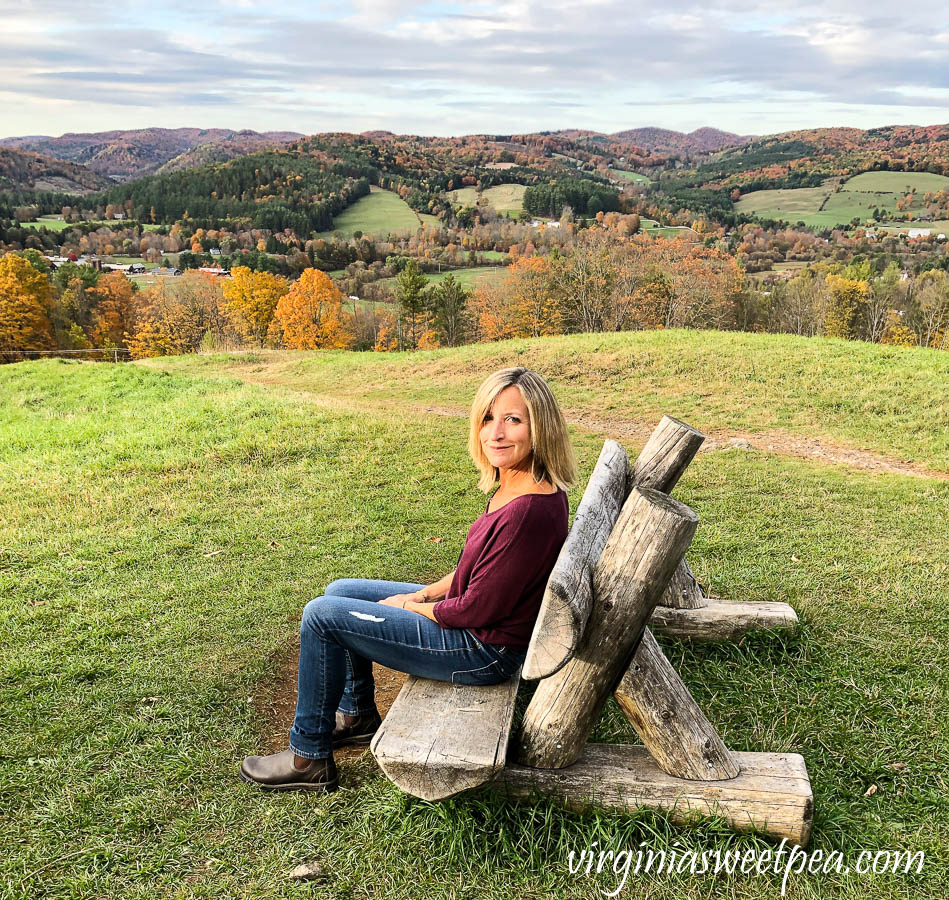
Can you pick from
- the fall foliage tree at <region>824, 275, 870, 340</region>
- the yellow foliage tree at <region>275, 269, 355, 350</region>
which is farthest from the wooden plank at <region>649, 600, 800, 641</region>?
the fall foliage tree at <region>824, 275, 870, 340</region>

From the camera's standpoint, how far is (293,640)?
5078mm

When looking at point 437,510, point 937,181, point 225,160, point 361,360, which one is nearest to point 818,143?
point 937,181

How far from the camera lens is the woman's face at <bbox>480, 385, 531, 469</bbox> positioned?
318cm

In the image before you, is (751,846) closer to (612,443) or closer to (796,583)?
(612,443)

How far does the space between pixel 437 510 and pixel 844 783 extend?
196 inches

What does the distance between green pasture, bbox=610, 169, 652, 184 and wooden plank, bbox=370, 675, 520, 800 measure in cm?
14492

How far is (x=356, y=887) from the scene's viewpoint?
2842 millimetres

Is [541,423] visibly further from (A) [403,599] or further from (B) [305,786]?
(B) [305,786]

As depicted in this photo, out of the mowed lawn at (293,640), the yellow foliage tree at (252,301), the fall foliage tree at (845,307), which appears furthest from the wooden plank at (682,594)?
the yellow foliage tree at (252,301)

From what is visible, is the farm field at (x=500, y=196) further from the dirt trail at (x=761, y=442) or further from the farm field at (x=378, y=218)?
the dirt trail at (x=761, y=442)

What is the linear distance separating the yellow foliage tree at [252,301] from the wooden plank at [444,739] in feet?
158

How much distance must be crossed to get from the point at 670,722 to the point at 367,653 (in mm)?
1415

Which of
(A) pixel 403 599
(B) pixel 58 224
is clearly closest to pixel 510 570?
(A) pixel 403 599

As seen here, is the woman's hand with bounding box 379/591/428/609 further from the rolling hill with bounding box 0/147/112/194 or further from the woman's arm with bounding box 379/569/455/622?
the rolling hill with bounding box 0/147/112/194
